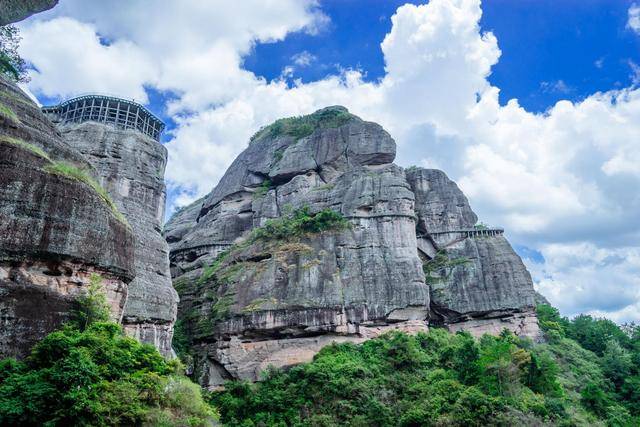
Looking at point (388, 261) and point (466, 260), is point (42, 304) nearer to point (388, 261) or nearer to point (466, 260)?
point (388, 261)

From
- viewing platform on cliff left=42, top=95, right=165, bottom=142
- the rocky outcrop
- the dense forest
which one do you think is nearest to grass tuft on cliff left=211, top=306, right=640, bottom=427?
the dense forest

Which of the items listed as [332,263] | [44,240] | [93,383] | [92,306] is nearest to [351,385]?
[332,263]

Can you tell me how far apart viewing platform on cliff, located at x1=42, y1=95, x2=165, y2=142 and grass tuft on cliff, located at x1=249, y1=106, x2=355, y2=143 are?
765 inches

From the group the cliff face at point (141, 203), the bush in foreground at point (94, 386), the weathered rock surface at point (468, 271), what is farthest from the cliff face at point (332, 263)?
the bush in foreground at point (94, 386)

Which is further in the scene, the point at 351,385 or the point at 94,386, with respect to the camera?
the point at 351,385

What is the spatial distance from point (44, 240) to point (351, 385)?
18735 mm

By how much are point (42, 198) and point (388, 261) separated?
25400 mm

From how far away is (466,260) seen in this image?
41.0 metres

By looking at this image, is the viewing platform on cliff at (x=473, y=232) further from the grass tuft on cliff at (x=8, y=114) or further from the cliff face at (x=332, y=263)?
the grass tuft on cliff at (x=8, y=114)

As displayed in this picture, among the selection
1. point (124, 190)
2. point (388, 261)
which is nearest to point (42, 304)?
point (124, 190)

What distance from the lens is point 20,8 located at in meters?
17.6

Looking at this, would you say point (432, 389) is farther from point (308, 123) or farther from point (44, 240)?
point (308, 123)

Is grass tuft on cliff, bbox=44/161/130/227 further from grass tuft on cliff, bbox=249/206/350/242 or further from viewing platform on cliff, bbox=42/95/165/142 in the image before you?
grass tuft on cliff, bbox=249/206/350/242

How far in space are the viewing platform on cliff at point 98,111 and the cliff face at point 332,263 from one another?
1264 centimetres
